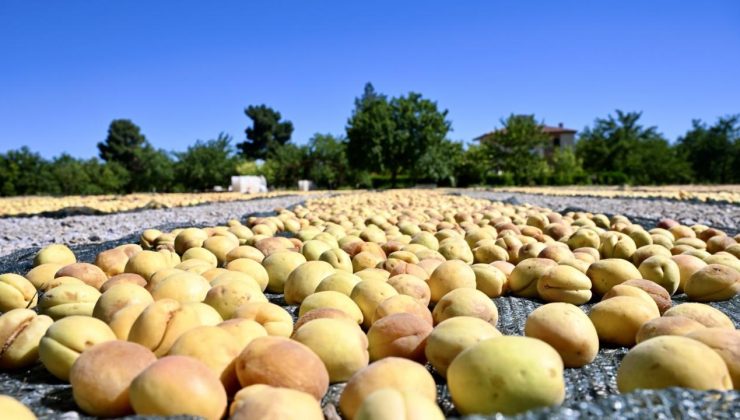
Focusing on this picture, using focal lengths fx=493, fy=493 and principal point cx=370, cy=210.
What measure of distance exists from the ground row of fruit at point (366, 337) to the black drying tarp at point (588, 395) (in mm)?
11

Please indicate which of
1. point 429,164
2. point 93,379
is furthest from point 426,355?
point 429,164

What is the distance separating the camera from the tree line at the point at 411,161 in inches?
1268

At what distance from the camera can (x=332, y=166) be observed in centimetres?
3884

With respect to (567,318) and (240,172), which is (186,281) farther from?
(240,172)

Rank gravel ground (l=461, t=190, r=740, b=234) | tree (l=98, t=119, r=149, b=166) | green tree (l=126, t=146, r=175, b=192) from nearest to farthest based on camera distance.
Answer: gravel ground (l=461, t=190, r=740, b=234)
green tree (l=126, t=146, r=175, b=192)
tree (l=98, t=119, r=149, b=166)

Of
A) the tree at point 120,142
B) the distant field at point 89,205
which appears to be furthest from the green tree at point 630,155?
the tree at point 120,142

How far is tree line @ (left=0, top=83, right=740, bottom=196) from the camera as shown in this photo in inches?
1268

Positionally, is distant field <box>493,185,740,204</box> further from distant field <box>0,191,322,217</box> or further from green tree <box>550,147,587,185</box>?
green tree <box>550,147,587,185</box>

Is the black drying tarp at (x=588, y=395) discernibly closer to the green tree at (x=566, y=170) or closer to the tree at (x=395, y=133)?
the tree at (x=395, y=133)

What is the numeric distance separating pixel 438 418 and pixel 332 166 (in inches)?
1502

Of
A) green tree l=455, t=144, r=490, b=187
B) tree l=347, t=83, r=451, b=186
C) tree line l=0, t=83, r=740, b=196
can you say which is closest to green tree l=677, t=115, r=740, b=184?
tree line l=0, t=83, r=740, b=196

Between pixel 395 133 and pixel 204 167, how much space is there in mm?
14720

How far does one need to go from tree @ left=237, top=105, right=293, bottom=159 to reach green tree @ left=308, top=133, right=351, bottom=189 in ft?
77.4

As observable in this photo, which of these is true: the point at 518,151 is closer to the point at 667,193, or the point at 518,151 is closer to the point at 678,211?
the point at 667,193
